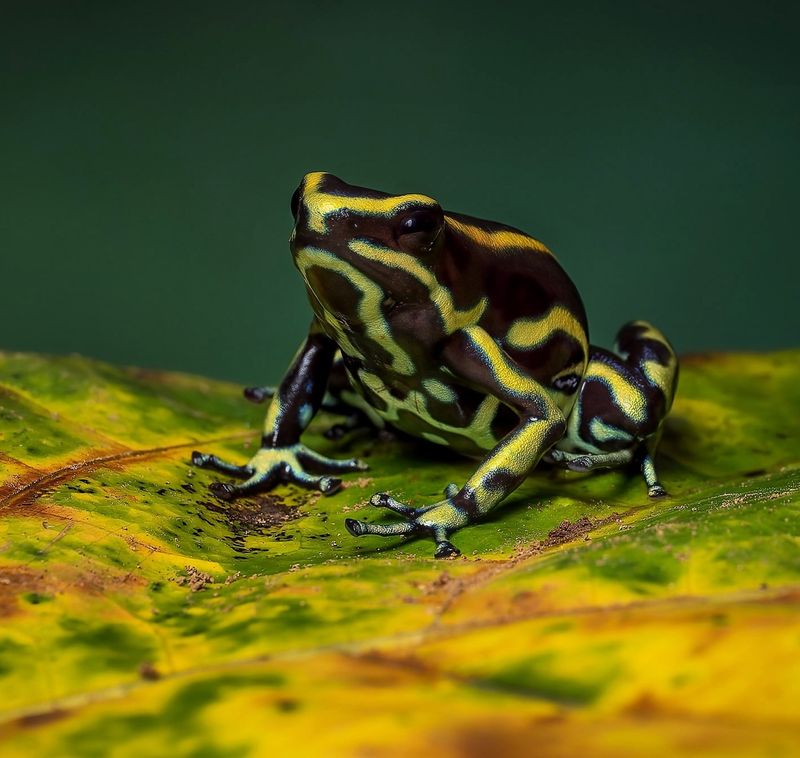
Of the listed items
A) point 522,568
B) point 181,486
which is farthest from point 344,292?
point 522,568

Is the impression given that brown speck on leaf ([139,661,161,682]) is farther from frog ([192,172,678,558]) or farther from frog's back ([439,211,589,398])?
frog's back ([439,211,589,398])

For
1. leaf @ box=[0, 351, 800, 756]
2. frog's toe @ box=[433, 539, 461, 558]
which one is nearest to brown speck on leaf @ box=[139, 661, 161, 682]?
leaf @ box=[0, 351, 800, 756]

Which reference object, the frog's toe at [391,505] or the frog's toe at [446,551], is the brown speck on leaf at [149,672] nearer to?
the frog's toe at [446,551]

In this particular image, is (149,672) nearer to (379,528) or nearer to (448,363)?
(379,528)

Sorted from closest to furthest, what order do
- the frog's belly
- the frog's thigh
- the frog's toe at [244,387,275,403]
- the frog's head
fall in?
the frog's head, the frog's thigh, the frog's belly, the frog's toe at [244,387,275,403]

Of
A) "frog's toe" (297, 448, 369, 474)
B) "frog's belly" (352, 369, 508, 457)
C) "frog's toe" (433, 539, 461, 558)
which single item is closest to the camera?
"frog's toe" (433, 539, 461, 558)

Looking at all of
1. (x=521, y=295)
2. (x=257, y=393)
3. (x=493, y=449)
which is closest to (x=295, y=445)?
(x=257, y=393)
